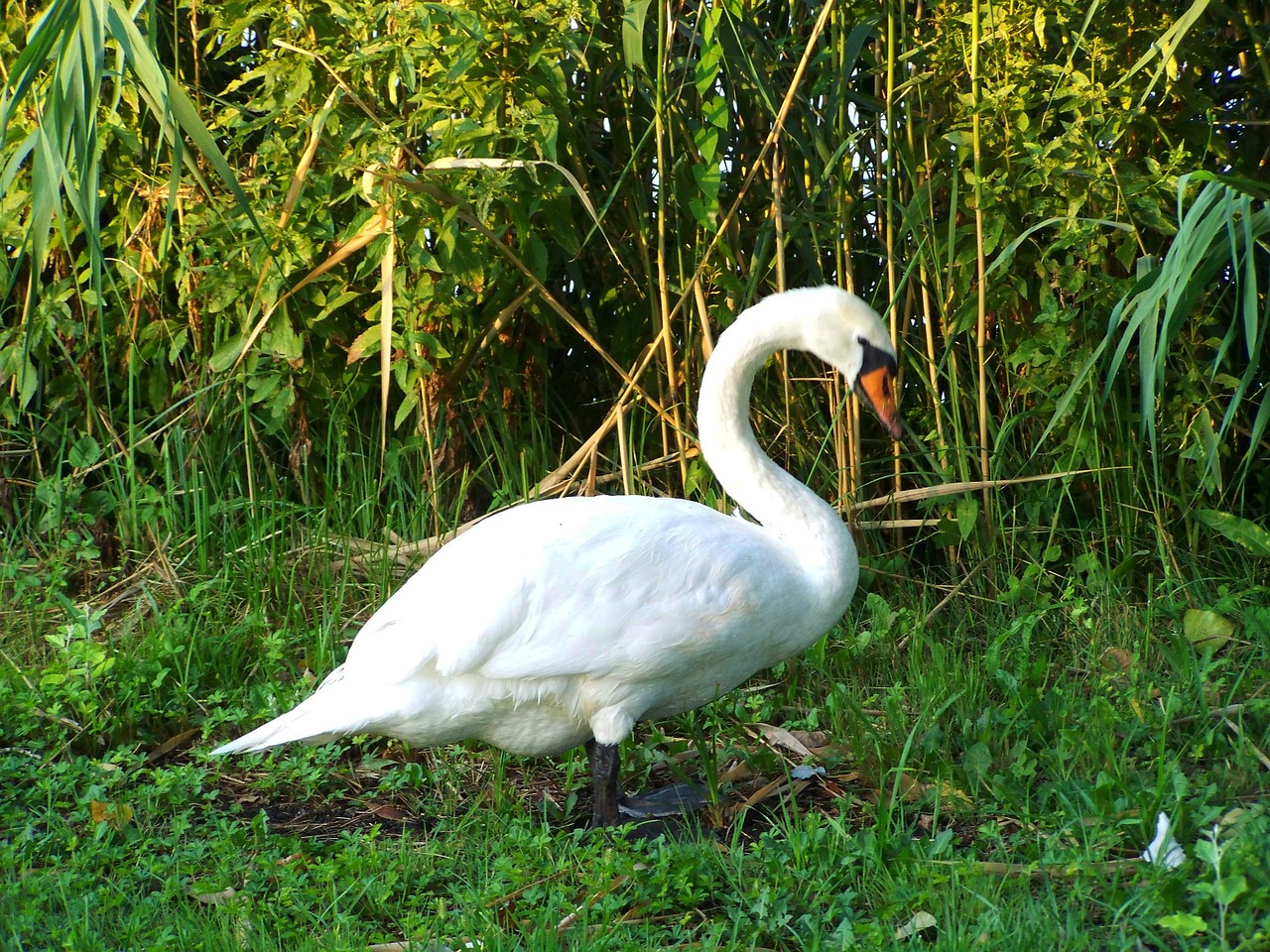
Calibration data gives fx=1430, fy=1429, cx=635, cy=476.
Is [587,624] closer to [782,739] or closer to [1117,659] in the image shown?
[782,739]

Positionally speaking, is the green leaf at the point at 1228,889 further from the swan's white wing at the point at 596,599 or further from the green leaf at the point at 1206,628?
the green leaf at the point at 1206,628

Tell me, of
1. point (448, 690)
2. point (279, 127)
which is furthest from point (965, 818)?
point (279, 127)

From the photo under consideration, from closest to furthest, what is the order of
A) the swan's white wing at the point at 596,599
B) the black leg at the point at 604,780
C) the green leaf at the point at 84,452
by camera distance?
the swan's white wing at the point at 596,599 < the black leg at the point at 604,780 < the green leaf at the point at 84,452

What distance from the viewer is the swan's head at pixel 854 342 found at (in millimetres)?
3588

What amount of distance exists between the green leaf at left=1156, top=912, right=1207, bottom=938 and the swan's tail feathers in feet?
5.76

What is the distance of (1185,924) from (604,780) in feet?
4.59

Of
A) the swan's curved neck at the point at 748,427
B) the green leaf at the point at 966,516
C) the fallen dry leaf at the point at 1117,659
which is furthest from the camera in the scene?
the green leaf at the point at 966,516

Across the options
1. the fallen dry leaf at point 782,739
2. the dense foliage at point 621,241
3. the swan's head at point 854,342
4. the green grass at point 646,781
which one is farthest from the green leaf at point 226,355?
the fallen dry leaf at point 782,739

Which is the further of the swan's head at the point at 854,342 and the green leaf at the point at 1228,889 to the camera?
the swan's head at the point at 854,342

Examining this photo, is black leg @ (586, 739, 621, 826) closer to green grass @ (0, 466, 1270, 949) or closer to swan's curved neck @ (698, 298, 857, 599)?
green grass @ (0, 466, 1270, 949)

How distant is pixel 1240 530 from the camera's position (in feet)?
14.1

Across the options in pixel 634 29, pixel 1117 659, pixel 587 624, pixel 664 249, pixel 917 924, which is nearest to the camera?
pixel 917 924

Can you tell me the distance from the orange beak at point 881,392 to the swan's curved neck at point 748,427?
182 millimetres

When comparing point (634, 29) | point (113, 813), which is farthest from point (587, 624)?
point (634, 29)
